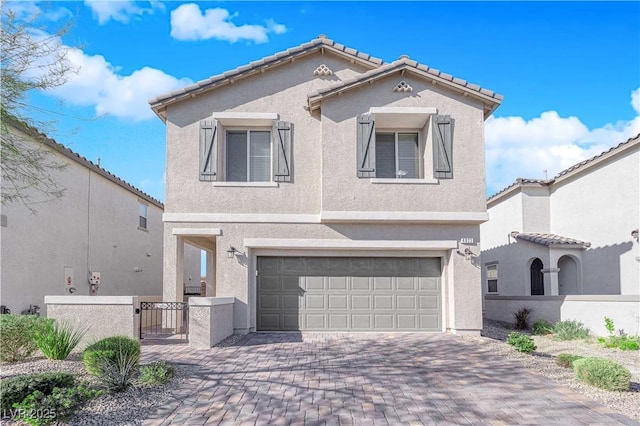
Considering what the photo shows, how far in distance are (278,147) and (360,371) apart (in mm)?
7151

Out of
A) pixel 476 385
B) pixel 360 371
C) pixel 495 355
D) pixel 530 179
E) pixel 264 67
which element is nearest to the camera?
pixel 476 385

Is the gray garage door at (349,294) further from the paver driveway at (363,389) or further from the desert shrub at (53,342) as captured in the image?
the desert shrub at (53,342)

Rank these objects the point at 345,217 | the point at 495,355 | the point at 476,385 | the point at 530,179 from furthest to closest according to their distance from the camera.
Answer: the point at 530,179, the point at 345,217, the point at 495,355, the point at 476,385

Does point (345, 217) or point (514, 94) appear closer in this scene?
point (345, 217)

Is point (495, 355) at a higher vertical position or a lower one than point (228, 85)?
lower

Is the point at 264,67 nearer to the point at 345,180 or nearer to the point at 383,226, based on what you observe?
the point at 345,180

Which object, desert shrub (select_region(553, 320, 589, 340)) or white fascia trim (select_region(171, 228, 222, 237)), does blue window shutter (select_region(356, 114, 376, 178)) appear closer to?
white fascia trim (select_region(171, 228, 222, 237))

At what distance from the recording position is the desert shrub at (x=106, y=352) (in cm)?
783

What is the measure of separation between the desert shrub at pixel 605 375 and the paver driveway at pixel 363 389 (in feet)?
1.83

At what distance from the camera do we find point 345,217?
13.3m

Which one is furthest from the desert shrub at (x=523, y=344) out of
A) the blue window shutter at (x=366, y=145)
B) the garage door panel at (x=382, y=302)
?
the blue window shutter at (x=366, y=145)

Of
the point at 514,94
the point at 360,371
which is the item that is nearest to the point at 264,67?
the point at 514,94

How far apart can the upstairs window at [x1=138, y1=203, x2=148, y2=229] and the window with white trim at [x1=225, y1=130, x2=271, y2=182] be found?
8938mm

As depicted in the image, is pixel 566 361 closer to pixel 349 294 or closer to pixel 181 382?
pixel 349 294
